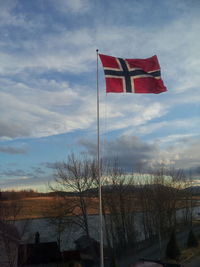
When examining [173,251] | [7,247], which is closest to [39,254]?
[7,247]

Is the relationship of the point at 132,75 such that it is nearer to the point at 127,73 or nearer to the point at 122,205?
the point at 127,73

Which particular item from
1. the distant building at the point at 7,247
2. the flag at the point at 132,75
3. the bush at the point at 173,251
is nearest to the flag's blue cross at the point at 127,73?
the flag at the point at 132,75

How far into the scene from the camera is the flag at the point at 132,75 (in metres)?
12.9

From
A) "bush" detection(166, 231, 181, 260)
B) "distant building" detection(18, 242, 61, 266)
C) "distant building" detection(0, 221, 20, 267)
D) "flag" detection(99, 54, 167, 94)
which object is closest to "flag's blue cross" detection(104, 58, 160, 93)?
"flag" detection(99, 54, 167, 94)

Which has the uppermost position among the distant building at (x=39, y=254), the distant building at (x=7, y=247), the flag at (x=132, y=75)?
the flag at (x=132, y=75)

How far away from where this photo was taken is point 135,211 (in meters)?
46.8

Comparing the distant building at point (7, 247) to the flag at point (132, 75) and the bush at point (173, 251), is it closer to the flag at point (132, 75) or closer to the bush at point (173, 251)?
the flag at point (132, 75)

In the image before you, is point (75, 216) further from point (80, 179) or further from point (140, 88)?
point (140, 88)

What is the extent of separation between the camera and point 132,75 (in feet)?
43.7

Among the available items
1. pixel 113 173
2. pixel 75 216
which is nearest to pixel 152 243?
pixel 113 173

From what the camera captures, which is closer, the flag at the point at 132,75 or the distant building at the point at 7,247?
the flag at the point at 132,75

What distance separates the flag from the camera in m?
12.9

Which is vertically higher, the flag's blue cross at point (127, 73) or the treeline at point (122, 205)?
the flag's blue cross at point (127, 73)

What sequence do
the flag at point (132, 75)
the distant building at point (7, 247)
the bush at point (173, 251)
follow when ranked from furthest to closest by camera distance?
the bush at point (173, 251), the distant building at point (7, 247), the flag at point (132, 75)
